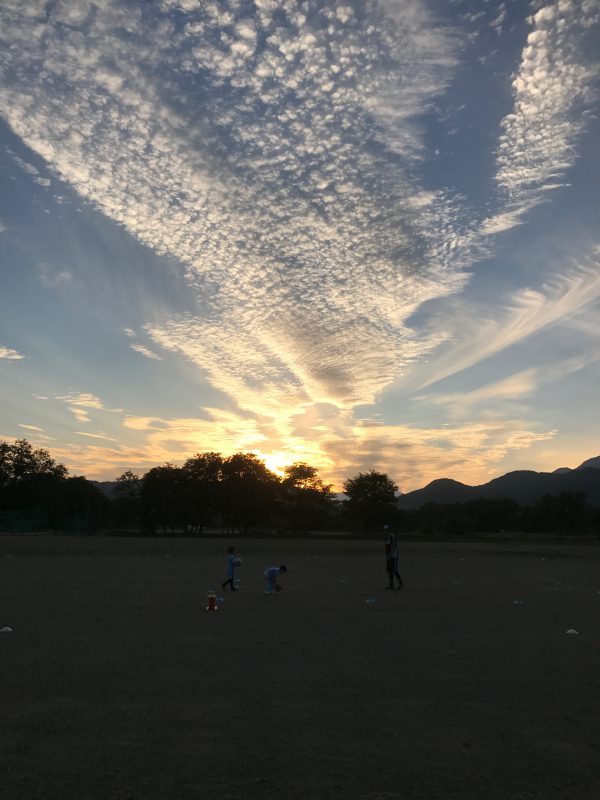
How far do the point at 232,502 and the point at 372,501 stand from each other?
72.7 ft

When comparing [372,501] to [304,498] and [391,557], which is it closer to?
[304,498]

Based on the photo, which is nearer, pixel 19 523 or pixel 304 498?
pixel 19 523

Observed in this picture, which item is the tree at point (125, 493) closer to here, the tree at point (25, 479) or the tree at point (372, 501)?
the tree at point (25, 479)

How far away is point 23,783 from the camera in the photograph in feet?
17.8

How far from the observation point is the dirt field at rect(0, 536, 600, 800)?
5.57m

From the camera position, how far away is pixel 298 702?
7902 mm

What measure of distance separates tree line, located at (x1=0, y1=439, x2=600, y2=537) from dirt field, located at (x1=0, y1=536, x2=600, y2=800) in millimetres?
80067

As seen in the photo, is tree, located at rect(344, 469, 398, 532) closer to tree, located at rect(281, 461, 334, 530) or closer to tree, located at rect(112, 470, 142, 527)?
tree, located at rect(281, 461, 334, 530)

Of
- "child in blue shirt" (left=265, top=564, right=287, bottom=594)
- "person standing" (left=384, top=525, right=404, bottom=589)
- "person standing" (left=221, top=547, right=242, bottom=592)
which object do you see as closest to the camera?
"child in blue shirt" (left=265, top=564, right=287, bottom=594)

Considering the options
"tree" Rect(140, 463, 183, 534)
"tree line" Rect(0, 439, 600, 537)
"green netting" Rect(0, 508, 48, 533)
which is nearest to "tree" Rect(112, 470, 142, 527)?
"tree line" Rect(0, 439, 600, 537)

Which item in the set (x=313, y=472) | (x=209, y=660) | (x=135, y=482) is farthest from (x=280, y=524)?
(x=209, y=660)

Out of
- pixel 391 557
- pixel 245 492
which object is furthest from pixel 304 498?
pixel 391 557

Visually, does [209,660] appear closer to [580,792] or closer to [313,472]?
[580,792]

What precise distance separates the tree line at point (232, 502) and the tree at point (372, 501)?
16 centimetres
